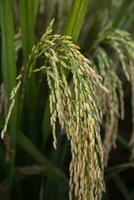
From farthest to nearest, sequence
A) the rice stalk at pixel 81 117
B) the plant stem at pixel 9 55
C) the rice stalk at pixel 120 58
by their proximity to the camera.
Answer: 1. the rice stalk at pixel 120 58
2. the plant stem at pixel 9 55
3. the rice stalk at pixel 81 117

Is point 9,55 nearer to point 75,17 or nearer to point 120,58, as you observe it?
point 75,17

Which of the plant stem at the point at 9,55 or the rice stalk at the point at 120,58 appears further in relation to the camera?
the rice stalk at the point at 120,58

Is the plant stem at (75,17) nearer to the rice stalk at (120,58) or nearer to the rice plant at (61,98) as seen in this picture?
the rice plant at (61,98)

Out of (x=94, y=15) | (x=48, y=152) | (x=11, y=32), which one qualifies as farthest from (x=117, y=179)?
(x=11, y=32)

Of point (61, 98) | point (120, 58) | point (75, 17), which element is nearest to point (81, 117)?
point (61, 98)

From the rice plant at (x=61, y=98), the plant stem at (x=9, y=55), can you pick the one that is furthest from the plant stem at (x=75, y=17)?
the plant stem at (x=9, y=55)

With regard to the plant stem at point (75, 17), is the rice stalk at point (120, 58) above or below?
below

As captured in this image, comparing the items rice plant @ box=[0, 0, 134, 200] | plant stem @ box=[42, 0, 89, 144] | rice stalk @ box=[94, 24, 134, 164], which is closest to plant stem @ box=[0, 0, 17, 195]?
rice plant @ box=[0, 0, 134, 200]

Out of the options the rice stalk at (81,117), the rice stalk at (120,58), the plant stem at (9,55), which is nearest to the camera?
the rice stalk at (81,117)

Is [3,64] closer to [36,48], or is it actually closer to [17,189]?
[36,48]
